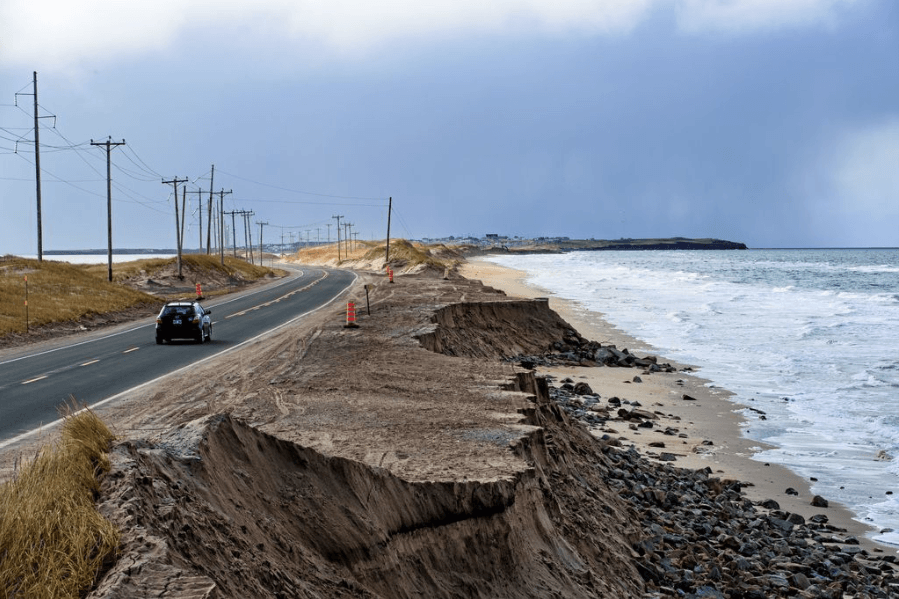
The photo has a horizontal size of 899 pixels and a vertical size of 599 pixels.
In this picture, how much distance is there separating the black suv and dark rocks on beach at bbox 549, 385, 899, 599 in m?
16.8

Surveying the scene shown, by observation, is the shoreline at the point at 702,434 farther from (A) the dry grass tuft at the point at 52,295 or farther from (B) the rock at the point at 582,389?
(A) the dry grass tuft at the point at 52,295

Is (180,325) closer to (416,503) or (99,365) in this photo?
(99,365)

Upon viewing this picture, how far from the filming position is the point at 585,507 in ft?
39.3

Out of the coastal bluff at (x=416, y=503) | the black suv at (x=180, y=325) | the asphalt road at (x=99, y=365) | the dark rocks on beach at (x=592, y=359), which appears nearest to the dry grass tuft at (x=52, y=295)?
the asphalt road at (x=99, y=365)

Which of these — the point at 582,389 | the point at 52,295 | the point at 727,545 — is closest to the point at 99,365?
the point at 582,389

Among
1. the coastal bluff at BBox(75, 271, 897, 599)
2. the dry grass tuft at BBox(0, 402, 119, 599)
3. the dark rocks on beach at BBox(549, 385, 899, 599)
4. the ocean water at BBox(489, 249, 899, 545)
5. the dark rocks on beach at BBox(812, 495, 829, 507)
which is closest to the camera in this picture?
the dry grass tuft at BBox(0, 402, 119, 599)

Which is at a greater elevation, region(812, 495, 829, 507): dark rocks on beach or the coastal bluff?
the coastal bluff

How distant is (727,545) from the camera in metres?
12.8

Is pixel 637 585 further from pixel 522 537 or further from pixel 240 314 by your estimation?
pixel 240 314

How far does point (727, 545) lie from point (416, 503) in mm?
5843

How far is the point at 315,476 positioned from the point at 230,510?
5.33 feet

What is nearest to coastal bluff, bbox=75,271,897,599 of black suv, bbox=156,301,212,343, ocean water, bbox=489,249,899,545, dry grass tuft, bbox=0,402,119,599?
dry grass tuft, bbox=0,402,119,599

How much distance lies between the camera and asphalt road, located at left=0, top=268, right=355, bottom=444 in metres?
16.9

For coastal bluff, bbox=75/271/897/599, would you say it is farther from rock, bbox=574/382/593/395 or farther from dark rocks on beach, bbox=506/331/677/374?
dark rocks on beach, bbox=506/331/677/374
